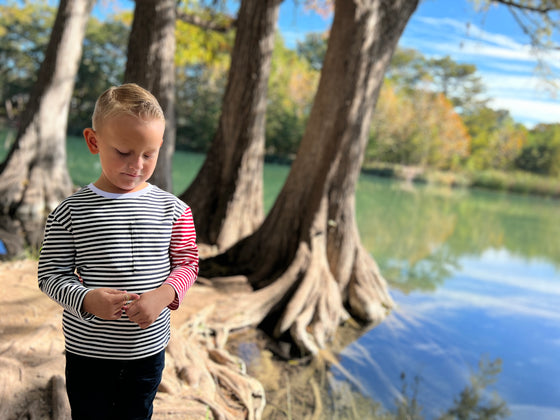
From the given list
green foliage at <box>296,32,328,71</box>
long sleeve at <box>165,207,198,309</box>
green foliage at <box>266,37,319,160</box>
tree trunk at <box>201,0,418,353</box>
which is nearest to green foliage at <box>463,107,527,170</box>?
green foliage at <box>296,32,328,71</box>

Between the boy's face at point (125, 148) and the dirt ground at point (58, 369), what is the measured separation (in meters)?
1.29

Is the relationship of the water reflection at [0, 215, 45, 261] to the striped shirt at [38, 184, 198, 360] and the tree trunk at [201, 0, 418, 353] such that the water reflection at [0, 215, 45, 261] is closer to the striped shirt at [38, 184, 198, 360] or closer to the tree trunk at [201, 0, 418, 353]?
the tree trunk at [201, 0, 418, 353]

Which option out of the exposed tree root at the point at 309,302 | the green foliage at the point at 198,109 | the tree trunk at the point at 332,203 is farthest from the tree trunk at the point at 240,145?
the green foliage at the point at 198,109

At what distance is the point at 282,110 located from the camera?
119 feet

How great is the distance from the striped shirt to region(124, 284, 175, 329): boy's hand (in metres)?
0.07

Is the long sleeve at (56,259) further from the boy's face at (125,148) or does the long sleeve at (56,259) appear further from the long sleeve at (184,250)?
the long sleeve at (184,250)

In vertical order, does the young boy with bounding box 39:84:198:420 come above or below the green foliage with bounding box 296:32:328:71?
below

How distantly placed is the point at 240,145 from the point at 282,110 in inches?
1214

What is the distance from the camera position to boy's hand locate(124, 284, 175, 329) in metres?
1.36

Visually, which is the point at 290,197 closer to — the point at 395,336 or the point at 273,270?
the point at 273,270

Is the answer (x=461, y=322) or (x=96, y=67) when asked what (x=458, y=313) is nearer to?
(x=461, y=322)

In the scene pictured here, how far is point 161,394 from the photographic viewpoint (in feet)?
8.71

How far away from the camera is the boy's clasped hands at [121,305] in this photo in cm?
134

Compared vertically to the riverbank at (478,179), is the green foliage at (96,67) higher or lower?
higher
